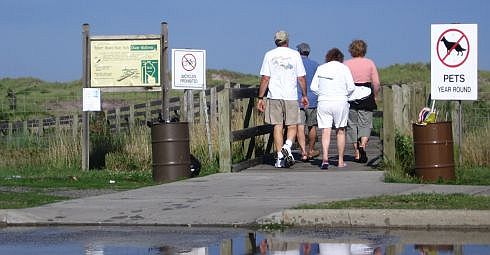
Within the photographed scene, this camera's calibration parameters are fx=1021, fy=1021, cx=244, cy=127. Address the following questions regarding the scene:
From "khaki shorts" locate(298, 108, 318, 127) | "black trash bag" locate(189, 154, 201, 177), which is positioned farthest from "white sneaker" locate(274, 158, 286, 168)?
"black trash bag" locate(189, 154, 201, 177)

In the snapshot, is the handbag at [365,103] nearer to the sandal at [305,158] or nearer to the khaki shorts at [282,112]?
the khaki shorts at [282,112]

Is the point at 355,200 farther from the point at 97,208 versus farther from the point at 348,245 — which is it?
the point at 97,208

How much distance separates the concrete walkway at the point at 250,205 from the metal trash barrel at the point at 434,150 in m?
0.47

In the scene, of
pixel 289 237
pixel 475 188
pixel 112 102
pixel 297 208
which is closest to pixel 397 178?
pixel 475 188

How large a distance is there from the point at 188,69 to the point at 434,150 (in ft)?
18.2

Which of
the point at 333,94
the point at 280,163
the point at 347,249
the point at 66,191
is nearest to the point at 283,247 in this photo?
the point at 347,249

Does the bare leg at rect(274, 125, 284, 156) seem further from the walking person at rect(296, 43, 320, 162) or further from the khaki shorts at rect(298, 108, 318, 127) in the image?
the khaki shorts at rect(298, 108, 318, 127)

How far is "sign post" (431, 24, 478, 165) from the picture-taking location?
48.8ft

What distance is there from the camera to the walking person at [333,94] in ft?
51.6

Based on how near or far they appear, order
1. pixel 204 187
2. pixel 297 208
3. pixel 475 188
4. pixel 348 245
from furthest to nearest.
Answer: pixel 204 187, pixel 475 188, pixel 297 208, pixel 348 245

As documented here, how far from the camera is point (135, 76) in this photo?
18.1 metres

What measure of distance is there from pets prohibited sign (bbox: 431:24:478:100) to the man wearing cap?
2.21 m

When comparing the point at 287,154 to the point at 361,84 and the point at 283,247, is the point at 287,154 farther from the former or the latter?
the point at 283,247

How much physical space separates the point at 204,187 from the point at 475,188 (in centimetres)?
363
